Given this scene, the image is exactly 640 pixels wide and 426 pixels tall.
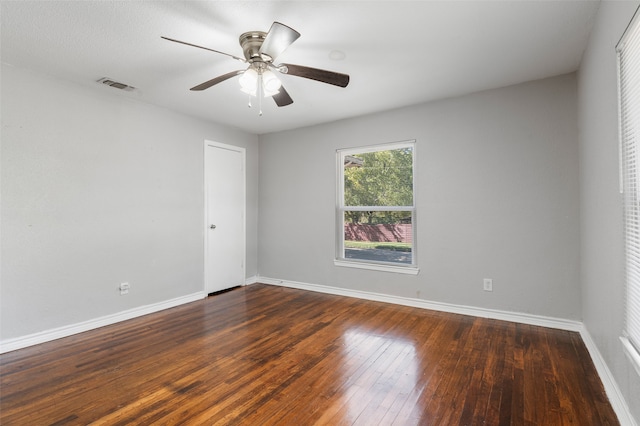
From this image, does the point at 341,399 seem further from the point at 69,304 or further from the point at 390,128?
the point at 390,128

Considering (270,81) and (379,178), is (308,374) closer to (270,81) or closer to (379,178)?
(270,81)

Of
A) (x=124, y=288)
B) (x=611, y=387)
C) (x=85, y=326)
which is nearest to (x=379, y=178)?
(x=611, y=387)

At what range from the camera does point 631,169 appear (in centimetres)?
166

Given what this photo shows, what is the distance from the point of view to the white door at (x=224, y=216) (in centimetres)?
450

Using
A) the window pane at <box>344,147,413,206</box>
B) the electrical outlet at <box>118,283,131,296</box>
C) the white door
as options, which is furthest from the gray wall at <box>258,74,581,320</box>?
the electrical outlet at <box>118,283,131,296</box>

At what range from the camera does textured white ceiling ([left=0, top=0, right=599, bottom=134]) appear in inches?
80.7

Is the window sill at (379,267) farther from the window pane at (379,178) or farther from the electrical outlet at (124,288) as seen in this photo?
the electrical outlet at (124,288)

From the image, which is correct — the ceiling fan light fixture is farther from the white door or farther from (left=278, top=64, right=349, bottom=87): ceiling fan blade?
the white door

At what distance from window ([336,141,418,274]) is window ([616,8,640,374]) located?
7.44 ft

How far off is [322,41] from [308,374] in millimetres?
2557

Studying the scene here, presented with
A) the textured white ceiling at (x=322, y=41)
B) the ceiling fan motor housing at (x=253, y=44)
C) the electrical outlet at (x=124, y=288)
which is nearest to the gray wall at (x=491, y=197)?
the textured white ceiling at (x=322, y=41)

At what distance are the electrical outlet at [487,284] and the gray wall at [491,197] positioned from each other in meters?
0.05

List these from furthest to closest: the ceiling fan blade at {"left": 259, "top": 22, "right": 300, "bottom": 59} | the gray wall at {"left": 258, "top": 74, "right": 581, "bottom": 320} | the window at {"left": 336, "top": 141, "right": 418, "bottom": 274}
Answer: the window at {"left": 336, "top": 141, "right": 418, "bottom": 274} → the gray wall at {"left": 258, "top": 74, "right": 581, "bottom": 320} → the ceiling fan blade at {"left": 259, "top": 22, "right": 300, "bottom": 59}

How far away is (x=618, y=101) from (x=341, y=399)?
96.0 inches
